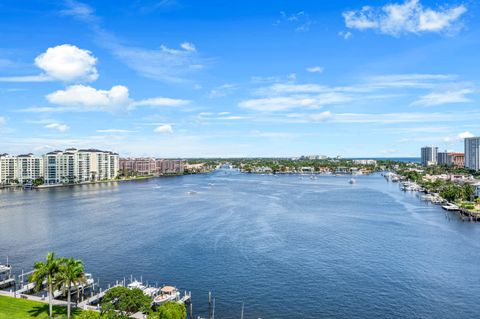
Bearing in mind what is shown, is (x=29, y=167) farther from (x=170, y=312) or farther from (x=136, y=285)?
(x=170, y=312)

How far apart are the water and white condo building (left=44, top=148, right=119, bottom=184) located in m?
62.6

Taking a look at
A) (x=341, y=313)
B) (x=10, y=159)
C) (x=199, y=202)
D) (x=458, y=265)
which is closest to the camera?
(x=341, y=313)

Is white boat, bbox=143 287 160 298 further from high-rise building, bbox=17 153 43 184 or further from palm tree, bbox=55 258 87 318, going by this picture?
high-rise building, bbox=17 153 43 184

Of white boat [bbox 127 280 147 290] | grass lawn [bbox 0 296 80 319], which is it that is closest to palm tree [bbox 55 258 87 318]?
grass lawn [bbox 0 296 80 319]

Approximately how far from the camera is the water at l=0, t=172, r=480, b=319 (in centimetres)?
3089

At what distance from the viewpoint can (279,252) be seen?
4356cm

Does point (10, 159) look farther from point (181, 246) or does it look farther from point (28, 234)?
point (181, 246)

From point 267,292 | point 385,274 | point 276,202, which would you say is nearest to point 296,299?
point 267,292

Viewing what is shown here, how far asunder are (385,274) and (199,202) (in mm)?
51645

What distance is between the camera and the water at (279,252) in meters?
30.9

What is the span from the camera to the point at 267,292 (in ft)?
106

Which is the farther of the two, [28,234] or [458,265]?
[28,234]

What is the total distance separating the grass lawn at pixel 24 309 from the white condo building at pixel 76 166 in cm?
11569

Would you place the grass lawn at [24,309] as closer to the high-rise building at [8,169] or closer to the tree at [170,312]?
the tree at [170,312]
